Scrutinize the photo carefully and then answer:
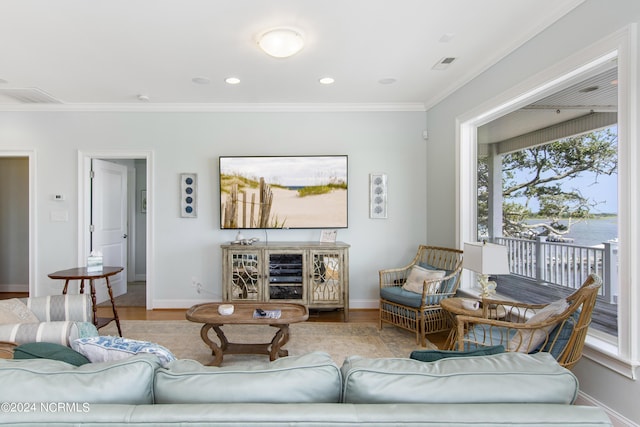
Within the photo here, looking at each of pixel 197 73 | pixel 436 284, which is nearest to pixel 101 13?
pixel 197 73

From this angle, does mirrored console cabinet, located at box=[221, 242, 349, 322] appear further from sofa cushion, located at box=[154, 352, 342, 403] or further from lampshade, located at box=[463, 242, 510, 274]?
sofa cushion, located at box=[154, 352, 342, 403]

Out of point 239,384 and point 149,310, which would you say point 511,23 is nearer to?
point 239,384

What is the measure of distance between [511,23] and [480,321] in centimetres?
219

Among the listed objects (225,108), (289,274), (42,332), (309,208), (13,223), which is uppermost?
(225,108)

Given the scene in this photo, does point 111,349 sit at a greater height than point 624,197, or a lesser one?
lesser

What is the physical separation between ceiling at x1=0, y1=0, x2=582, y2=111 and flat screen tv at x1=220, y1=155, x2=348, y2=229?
0.79 m

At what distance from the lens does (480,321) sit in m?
2.04

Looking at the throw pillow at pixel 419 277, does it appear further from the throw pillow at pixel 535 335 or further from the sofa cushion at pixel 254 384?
the sofa cushion at pixel 254 384

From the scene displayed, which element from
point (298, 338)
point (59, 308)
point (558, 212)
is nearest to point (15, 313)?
A: point (59, 308)

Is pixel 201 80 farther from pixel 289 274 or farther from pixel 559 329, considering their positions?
pixel 559 329

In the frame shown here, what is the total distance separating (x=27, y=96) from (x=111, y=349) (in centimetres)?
430

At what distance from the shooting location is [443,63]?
319 cm

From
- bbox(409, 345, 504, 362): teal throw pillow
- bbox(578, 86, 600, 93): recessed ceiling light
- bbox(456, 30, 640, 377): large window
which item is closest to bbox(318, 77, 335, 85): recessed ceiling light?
bbox(456, 30, 640, 377): large window

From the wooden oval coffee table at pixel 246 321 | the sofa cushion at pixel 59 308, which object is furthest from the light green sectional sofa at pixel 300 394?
the wooden oval coffee table at pixel 246 321
